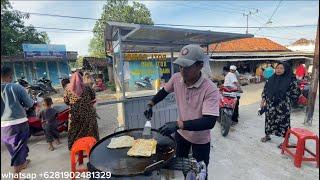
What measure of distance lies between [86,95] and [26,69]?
51.5 feet

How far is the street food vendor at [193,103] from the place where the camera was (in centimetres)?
217

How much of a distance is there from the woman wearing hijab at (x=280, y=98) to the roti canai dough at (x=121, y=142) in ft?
11.3

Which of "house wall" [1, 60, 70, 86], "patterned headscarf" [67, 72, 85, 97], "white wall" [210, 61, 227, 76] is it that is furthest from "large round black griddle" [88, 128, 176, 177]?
"house wall" [1, 60, 70, 86]

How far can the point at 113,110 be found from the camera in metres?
8.84

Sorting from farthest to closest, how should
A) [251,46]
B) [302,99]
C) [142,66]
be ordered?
[251,46] < [302,99] < [142,66]

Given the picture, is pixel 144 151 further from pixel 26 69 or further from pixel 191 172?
pixel 26 69

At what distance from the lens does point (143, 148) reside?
88.9 inches

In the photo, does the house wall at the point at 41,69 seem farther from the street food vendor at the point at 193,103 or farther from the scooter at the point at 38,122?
the street food vendor at the point at 193,103

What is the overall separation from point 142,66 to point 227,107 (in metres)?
2.30

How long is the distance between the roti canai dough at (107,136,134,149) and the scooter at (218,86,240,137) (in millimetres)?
3611

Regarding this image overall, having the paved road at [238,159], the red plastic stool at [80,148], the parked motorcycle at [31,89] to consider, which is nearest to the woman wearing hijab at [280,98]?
the paved road at [238,159]

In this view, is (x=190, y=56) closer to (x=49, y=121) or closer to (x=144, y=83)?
(x=144, y=83)

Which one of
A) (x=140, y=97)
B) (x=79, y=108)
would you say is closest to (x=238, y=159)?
(x=140, y=97)

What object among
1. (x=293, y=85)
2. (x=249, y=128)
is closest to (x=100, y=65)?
(x=249, y=128)
